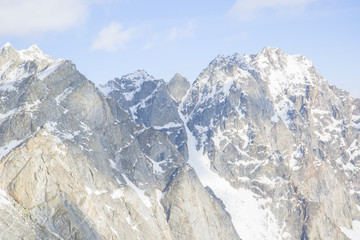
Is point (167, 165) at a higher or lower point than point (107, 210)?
higher

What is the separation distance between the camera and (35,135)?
130 meters

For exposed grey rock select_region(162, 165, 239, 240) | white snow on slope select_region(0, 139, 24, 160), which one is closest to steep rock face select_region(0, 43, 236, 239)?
white snow on slope select_region(0, 139, 24, 160)

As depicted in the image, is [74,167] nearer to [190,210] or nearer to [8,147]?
[8,147]

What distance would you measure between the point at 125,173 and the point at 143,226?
23457 millimetres

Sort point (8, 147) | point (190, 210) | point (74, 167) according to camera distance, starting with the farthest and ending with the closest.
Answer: point (190, 210), point (8, 147), point (74, 167)

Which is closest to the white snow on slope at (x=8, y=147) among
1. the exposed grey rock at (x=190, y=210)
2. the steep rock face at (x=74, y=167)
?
the steep rock face at (x=74, y=167)

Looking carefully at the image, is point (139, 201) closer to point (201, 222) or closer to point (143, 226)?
point (143, 226)

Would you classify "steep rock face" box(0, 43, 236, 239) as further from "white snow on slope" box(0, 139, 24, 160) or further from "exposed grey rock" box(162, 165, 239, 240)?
"exposed grey rock" box(162, 165, 239, 240)

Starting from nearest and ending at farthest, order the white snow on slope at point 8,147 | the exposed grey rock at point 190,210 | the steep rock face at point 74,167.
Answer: the steep rock face at point 74,167 < the white snow on slope at point 8,147 < the exposed grey rock at point 190,210

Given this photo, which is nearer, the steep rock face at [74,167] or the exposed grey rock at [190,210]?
the steep rock face at [74,167]

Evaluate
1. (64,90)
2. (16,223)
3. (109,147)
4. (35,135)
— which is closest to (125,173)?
(109,147)

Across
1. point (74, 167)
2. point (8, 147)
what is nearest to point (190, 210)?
point (74, 167)

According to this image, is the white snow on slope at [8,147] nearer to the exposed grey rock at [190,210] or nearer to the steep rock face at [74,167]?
the steep rock face at [74,167]

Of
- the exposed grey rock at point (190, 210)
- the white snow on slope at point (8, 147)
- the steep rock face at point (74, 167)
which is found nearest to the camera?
the steep rock face at point (74, 167)
